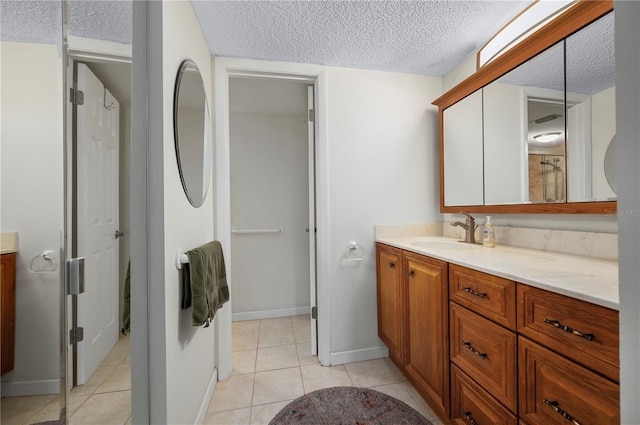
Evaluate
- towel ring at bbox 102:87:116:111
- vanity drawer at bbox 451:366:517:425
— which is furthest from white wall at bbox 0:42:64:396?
vanity drawer at bbox 451:366:517:425

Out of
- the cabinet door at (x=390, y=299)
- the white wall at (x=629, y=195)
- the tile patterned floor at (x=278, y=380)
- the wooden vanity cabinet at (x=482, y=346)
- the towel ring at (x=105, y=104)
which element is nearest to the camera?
the white wall at (x=629, y=195)

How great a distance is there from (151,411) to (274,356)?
1.13m

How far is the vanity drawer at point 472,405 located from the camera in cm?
93

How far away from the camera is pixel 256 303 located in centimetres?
278

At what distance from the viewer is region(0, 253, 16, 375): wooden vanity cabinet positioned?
40cm

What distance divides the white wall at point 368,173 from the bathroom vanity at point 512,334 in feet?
1.46

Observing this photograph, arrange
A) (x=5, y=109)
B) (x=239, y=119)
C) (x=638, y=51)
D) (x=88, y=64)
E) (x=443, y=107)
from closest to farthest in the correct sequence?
(x=638, y=51), (x=5, y=109), (x=88, y=64), (x=443, y=107), (x=239, y=119)

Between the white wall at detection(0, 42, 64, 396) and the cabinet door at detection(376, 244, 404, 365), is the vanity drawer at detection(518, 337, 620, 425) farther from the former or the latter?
the white wall at detection(0, 42, 64, 396)

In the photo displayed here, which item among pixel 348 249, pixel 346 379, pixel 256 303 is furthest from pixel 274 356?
pixel 348 249

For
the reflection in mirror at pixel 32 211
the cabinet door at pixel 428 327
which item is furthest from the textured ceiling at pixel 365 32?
the cabinet door at pixel 428 327

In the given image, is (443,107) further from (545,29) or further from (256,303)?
(256,303)

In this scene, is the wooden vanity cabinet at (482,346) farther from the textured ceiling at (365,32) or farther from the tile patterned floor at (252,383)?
the textured ceiling at (365,32)

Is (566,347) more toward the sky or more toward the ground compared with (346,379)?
more toward the sky

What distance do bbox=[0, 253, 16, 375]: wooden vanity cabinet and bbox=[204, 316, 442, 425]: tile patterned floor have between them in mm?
1348
